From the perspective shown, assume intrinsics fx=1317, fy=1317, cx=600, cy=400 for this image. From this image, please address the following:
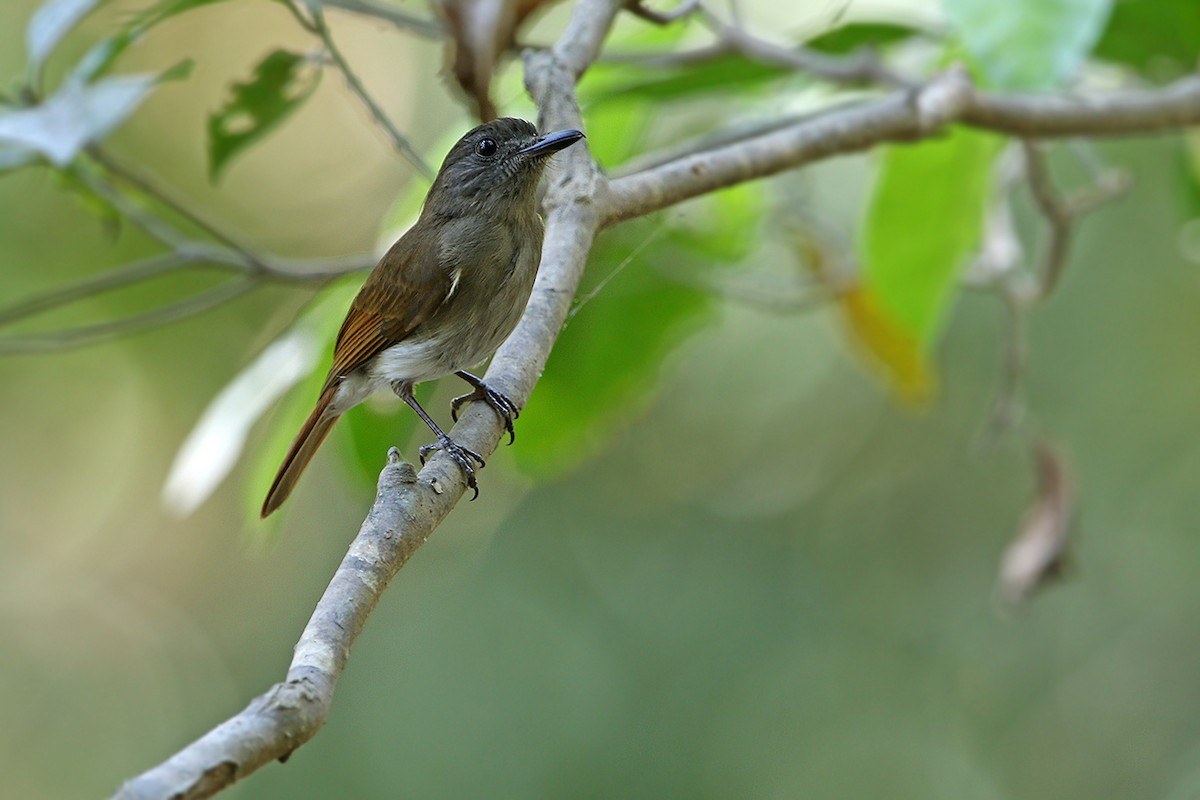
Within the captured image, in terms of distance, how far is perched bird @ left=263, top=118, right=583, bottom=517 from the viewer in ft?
8.51

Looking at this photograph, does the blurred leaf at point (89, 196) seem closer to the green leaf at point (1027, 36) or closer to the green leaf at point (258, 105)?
the green leaf at point (258, 105)

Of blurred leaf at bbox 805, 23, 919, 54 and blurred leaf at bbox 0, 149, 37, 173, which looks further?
blurred leaf at bbox 805, 23, 919, 54

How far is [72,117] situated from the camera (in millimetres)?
2230

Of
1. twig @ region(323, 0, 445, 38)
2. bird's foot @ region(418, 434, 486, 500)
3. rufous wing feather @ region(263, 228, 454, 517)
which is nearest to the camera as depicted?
bird's foot @ region(418, 434, 486, 500)

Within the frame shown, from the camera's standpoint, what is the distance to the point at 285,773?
20.7ft

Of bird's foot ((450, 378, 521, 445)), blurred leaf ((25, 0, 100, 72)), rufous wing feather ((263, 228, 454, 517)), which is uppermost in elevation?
blurred leaf ((25, 0, 100, 72))

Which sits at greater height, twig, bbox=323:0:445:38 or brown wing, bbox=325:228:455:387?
twig, bbox=323:0:445:38

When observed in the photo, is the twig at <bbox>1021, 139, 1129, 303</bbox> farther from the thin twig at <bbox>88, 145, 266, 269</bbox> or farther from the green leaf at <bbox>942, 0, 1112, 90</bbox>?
the thin twig at <bbox>88, 145, 266, 269</bbox>

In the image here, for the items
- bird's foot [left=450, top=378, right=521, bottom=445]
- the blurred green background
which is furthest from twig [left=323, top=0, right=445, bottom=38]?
the blurred green background

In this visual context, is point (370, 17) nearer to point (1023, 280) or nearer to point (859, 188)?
point (1023, 280)

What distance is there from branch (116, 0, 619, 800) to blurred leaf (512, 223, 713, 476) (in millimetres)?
702

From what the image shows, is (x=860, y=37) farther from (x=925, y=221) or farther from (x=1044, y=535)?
(x=1044, y=535)

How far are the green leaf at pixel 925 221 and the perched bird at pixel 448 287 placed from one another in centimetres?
76

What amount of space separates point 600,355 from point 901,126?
82cm
